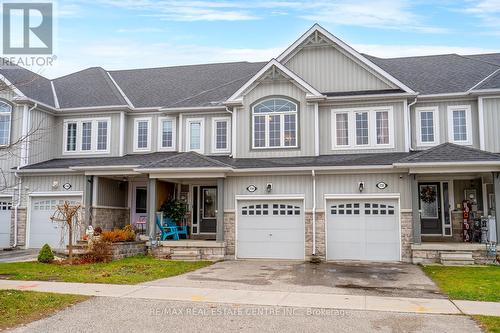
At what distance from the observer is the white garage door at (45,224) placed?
787 inches

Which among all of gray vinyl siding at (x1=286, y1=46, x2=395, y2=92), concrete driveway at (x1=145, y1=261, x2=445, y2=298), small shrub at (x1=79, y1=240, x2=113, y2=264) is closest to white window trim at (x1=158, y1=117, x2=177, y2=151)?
gray vinyl siding at (x1=286, y1=46, x2=395, y2=92)

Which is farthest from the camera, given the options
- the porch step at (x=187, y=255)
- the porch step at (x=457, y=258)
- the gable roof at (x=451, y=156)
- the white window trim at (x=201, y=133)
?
the white window trim at (x=201, y=133)

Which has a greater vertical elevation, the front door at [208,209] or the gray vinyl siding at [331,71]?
the gray vinyl siding at [331,71]

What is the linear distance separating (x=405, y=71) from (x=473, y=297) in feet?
44.5

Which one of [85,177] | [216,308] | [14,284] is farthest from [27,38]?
[216,308]

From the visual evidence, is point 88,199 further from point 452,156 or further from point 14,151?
point 452,156

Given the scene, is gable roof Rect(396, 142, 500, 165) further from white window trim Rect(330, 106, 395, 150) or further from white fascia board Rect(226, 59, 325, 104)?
white fascia board Rect(226, 59, 325, 104)

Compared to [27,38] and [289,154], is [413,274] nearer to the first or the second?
[289,154]

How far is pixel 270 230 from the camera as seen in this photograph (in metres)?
17.6

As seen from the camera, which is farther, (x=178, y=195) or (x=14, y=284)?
(x=178, y=195)

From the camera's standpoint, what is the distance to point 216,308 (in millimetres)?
8867

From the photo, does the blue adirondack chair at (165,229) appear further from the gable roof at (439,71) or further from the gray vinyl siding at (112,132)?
the gable roof at (439,71)

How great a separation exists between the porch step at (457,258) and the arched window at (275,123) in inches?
264

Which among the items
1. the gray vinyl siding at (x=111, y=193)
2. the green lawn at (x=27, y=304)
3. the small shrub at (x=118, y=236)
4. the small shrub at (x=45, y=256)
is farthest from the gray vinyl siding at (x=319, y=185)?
the green lawn at (x=27, y=304)
